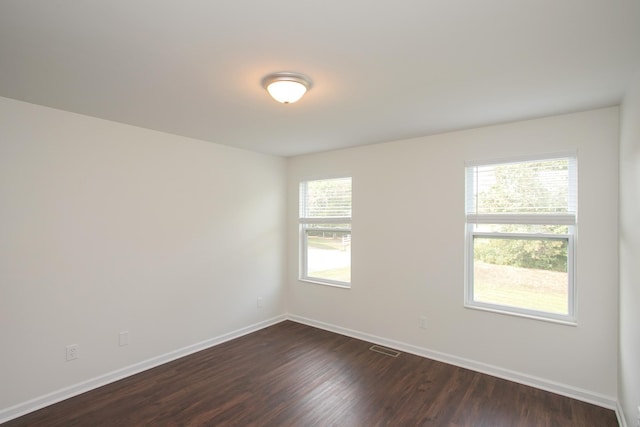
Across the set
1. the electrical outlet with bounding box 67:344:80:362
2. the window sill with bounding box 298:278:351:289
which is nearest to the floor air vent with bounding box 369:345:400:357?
the window sill with bounding box 298:278:351:289

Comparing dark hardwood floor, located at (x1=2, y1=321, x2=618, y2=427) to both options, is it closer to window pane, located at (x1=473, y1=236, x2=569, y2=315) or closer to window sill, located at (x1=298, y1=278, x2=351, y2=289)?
window pane, located at (x1=473, y1=236, x2=569, y2=315)

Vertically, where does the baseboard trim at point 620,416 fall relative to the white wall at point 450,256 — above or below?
below

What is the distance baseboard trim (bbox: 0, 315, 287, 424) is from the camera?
8.32 ft

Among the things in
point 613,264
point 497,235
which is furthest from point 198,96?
point 613,264

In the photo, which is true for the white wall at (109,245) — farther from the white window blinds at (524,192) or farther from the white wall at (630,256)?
the white wall at (630,256)

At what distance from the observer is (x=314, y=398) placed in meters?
2.79

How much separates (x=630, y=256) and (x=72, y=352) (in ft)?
14.6

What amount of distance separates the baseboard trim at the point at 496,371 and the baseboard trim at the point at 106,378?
4.94 ft

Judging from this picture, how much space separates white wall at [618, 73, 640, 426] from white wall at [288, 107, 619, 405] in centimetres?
20

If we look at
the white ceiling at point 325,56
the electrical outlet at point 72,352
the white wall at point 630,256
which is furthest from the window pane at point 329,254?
the electrical outlet at point 72,352

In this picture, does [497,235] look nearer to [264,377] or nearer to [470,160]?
[470,160]

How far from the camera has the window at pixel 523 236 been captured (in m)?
2.92

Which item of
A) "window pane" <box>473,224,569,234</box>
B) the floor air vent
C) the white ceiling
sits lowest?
the floor air vent

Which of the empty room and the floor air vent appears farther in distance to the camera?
the floor air vent
